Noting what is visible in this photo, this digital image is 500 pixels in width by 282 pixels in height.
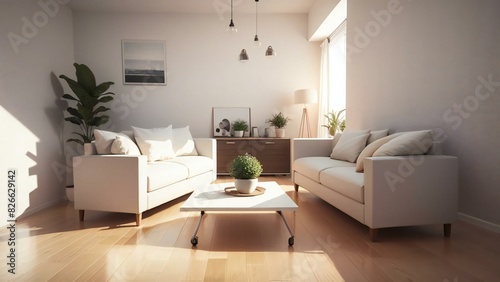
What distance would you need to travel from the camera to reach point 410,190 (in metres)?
2.11

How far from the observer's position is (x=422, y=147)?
2242 millimetres

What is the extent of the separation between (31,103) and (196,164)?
2075 mm

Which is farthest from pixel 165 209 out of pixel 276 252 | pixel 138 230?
pixel 276 252

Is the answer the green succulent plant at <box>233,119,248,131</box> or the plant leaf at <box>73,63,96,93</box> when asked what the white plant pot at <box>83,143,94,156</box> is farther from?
the green succulent plant at <box>233,119,248,131</box>

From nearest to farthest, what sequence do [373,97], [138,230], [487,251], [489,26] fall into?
1. [487,251]
2. [489,26]
3. [138,230]
4. [373,97]

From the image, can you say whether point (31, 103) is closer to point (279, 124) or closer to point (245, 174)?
point (245, 174)

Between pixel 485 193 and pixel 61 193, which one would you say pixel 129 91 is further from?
pixel 485 193

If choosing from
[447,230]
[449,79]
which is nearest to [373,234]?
[447,230]

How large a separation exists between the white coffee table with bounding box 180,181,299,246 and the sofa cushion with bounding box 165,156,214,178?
89 centimetres

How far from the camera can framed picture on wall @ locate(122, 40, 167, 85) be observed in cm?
536

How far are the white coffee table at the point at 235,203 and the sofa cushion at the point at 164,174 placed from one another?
0.48m

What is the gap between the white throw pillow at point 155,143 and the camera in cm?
347

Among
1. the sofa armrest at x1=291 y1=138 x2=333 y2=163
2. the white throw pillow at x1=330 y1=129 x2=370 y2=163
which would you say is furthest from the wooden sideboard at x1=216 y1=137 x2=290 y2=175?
the white throw pillow at x1=330 y1=129 x2=370 y2=163

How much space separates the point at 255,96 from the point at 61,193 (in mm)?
3571
